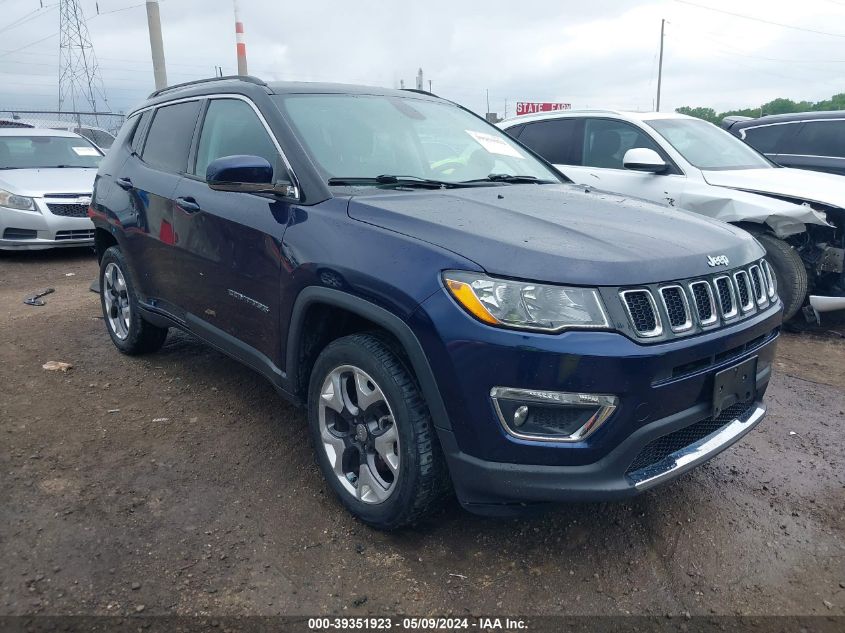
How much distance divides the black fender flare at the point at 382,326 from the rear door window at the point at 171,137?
1.54 metres

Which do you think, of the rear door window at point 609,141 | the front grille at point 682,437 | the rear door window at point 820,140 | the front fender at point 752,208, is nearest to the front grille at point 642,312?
the front grille at point 682,437

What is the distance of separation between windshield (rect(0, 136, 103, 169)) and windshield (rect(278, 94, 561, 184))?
300 inches

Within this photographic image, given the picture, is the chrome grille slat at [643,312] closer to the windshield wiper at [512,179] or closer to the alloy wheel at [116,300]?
the windshield wiper at [512,179]

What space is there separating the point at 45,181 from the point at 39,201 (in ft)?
1.59

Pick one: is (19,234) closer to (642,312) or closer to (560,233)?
(560,233)

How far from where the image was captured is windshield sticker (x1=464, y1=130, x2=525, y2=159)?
148 inches

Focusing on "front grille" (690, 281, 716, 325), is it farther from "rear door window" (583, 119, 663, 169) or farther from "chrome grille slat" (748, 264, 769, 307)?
"rear door window" (583, 119, 663, 169)

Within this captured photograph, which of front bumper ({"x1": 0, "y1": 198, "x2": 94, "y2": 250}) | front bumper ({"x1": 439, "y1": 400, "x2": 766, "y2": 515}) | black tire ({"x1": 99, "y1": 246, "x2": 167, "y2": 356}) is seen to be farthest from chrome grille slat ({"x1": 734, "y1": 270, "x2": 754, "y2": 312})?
front bumper ({"x1": 0, "y1": 198, "x2": 94, "y2": 250})

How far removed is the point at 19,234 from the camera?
8.37 meters

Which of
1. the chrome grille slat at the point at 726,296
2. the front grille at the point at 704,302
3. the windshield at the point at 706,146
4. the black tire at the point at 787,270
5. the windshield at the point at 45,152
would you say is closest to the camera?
the front grille at the point at 704,302

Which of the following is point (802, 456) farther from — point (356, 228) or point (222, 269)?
point (222, 269)

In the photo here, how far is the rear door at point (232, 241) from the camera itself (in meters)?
3.06

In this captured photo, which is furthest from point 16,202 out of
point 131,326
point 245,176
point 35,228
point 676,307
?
point 676,307

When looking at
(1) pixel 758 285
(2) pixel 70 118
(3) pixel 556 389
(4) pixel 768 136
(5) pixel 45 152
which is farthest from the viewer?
(2) pixel 70 118
